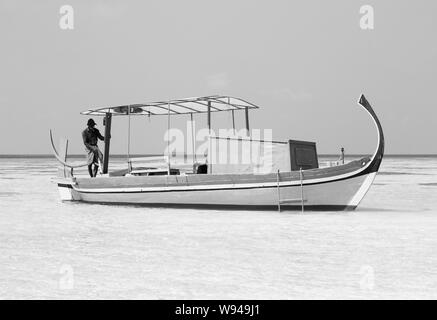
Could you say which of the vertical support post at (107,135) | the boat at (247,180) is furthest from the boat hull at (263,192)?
the vertical support post at (107,135)

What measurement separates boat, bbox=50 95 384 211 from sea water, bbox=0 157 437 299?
0.38 metres

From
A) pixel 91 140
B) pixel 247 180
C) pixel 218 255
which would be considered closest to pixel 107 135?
pixel 91 140

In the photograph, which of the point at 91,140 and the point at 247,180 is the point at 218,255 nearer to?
the point at 247,180

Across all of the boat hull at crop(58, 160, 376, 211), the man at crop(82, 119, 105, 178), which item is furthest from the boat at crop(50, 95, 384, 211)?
the man at crop(82, 119, 105, 178)

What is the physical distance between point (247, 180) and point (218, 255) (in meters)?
5.61

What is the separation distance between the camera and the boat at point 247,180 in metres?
13.5

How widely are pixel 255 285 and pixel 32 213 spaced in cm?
952

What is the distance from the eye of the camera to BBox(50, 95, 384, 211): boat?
13531 mm

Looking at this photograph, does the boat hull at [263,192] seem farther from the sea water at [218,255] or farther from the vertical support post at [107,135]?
the vertical support post at [107,135]

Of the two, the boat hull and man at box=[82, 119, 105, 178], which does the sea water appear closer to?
the boat hull

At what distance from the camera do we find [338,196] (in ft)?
44.9
